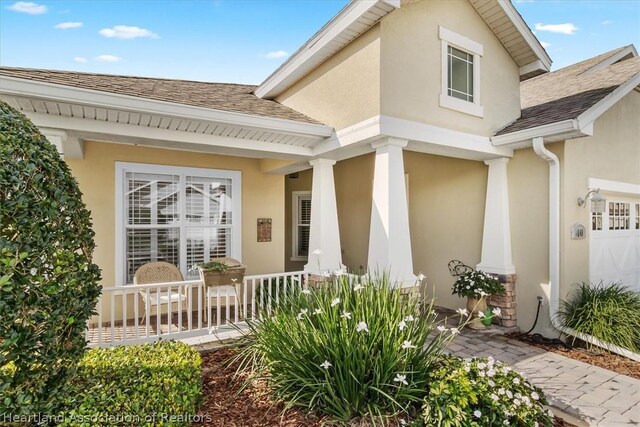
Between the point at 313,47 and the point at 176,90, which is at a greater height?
the point at 313,47

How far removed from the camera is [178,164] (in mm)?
7113

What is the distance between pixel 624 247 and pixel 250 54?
944cm

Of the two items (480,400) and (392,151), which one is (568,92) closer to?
(392,151)

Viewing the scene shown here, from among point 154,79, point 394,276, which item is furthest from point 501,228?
point 154,79

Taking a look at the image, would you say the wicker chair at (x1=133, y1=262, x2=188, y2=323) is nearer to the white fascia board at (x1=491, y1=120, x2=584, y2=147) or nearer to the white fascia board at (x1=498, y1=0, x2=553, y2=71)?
the white fascia board at (x1=491, y1=120, x2=584, y2=147)

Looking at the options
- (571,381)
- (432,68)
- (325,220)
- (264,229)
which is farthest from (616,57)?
(264,229)

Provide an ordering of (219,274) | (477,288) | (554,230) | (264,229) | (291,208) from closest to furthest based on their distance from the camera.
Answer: (219,274) < (554,230) < (477,288) < (264,229) < (291,208)

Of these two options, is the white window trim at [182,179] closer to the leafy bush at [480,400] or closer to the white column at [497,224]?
the white column at [497,224]

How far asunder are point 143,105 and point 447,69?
16.5ft

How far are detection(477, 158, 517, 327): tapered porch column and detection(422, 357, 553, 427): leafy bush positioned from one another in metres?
3.47

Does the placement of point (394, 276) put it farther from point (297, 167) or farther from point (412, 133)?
point (297, 167)

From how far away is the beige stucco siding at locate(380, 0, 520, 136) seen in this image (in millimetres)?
5262

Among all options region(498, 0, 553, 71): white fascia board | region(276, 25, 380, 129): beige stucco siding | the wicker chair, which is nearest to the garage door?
region(498, 0, 553, 71): white fascia board

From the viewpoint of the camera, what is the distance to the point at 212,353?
4.78 m
